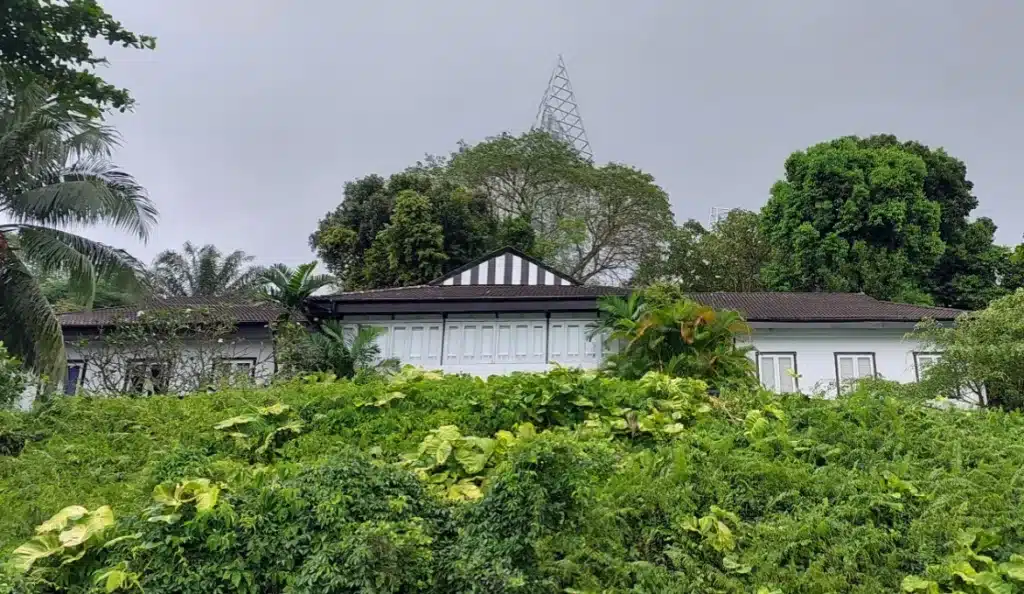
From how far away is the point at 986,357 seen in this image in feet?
39.2

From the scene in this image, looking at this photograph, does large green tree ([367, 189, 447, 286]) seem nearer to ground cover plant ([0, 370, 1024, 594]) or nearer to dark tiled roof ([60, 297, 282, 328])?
dark tiled roof ([60, 297, 282, 328])

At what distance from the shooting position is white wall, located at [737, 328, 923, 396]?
1717 cm

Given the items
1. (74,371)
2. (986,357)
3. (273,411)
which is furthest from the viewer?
(74,371)

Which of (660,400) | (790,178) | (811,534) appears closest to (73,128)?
(660,400)

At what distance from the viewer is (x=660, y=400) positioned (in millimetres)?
7742

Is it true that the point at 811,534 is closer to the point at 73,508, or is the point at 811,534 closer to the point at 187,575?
the point at 187,575

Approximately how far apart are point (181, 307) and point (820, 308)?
46.2ft

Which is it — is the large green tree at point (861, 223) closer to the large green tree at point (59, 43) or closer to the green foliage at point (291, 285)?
the green foliage at point (291, 285)

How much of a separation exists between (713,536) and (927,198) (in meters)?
23.3

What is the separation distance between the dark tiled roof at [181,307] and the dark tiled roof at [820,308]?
10.1m

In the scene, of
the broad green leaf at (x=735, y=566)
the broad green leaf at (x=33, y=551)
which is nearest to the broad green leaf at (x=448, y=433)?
the broad green leaf at (x=735, y=566)

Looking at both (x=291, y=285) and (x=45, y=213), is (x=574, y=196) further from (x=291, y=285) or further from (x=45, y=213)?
(x=45, y=213)

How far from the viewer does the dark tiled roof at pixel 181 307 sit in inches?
655

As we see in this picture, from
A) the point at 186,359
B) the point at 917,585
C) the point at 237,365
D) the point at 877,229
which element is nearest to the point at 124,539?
the point at 917,585
